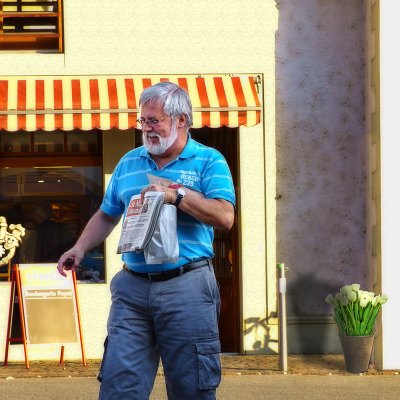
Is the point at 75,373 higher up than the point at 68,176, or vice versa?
the point at 68,176

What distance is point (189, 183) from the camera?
15.8ft

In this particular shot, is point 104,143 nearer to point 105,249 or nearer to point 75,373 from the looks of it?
point 105,249

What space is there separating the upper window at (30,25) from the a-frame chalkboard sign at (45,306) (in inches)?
90.9

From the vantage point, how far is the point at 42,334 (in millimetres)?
10805

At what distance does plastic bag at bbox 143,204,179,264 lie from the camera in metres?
4.65

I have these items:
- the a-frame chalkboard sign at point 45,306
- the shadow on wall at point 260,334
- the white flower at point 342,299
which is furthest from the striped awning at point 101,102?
the shadow on wall at point 260,334

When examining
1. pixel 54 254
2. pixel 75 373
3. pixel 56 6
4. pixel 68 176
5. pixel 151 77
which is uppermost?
pixel 56 6

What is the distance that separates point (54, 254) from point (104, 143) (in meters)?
1.21

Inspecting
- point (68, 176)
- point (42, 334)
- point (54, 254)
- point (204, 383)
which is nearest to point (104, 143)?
point (68, 176)

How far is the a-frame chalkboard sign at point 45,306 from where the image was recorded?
35.4 ft

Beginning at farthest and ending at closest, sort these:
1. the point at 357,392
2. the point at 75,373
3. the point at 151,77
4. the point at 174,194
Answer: the point at 151,77 < the point at 75,373 < the point at 357,392 < the point at 174,194

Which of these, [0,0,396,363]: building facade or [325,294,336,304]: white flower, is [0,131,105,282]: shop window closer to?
[0,0,396,363]: building facade

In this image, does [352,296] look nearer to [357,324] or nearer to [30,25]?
[357,324]

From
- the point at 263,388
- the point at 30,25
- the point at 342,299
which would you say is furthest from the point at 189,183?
the point at 30,25
